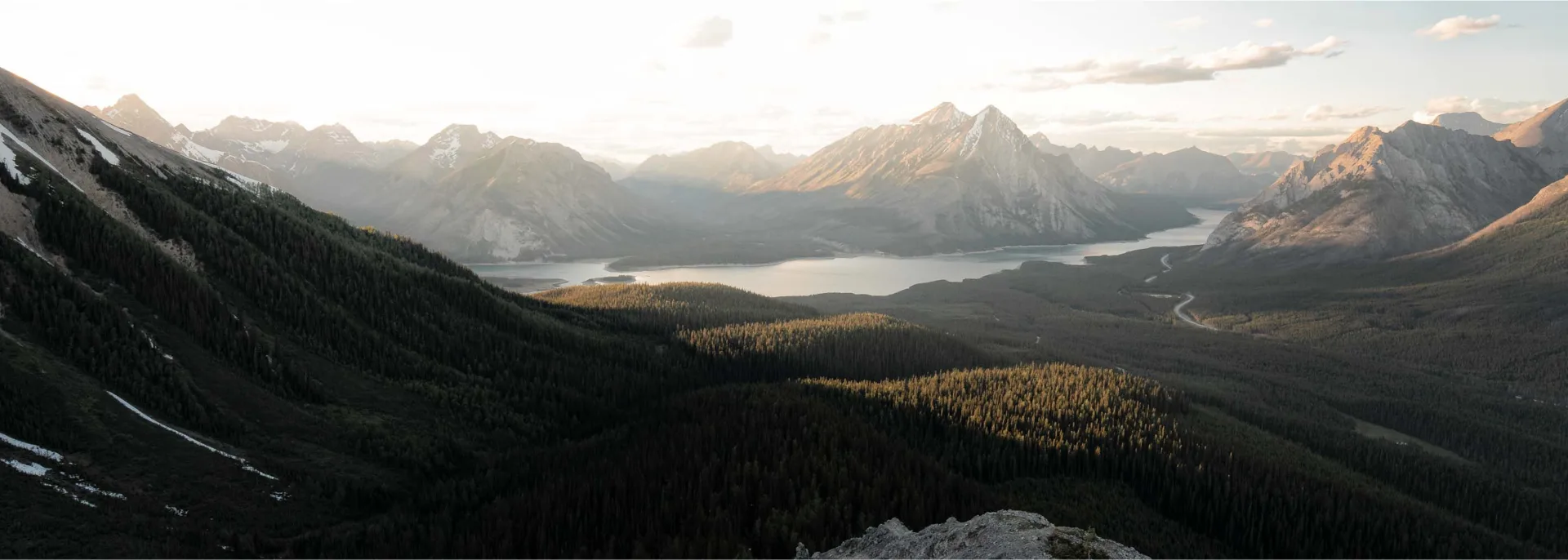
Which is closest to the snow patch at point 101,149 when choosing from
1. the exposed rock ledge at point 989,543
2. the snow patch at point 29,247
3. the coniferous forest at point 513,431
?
the coniferous forest at point 513,431

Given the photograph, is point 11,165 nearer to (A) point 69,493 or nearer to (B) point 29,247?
(B) point 29,247

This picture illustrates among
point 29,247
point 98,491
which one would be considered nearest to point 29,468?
point 98,491

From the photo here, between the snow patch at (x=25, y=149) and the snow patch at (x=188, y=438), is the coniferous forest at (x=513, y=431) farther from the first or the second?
the snow patch at (x=25, y=149)

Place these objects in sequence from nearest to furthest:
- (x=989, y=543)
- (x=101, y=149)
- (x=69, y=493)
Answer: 1. (x=989, y=543)
2. (x=69, y=493)
3. (x=101, y=149)

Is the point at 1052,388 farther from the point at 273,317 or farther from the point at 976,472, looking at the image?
the point at 273,317

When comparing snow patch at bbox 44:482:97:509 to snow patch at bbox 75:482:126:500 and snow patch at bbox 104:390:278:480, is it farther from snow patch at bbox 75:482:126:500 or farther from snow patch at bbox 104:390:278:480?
snow patch at bbox 104:390:278:480

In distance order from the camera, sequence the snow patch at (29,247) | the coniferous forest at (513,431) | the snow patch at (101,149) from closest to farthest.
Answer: the coniferous forest at (513,431)
the snow patch at (29,247)
the snow patch at (101,149)

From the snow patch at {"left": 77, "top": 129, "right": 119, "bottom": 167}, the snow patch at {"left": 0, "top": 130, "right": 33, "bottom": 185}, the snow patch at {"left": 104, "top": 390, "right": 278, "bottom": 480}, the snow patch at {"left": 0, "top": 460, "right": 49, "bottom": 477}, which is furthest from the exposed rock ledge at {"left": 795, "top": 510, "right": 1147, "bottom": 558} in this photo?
the snow patch at {"left": 77, "top": 129, "right": 119, "bottom": 167}
